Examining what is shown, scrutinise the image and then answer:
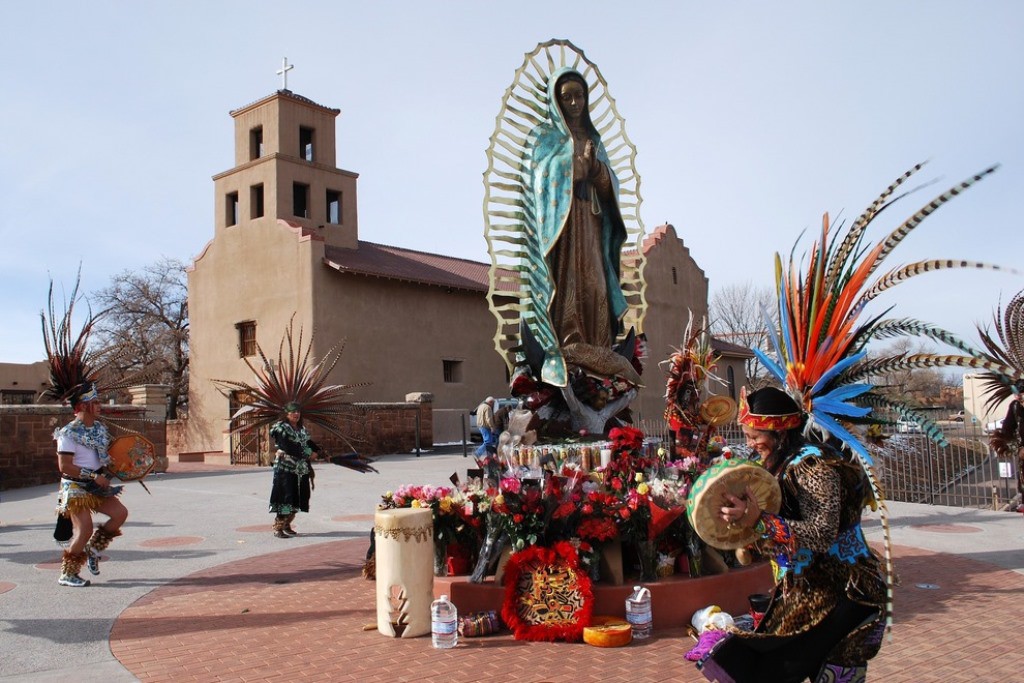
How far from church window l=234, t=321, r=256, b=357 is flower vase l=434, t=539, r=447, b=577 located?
24987mm

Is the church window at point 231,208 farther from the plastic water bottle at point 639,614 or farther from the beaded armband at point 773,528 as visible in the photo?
the beaded armband at point 773,528

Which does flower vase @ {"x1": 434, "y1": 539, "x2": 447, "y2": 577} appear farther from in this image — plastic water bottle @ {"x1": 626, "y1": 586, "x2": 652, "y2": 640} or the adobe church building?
the adobe church building

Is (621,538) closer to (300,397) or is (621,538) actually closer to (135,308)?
(300,397)

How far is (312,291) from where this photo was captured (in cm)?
2791

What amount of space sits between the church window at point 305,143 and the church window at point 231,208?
2982 mm

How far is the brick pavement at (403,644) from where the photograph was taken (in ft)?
17.8

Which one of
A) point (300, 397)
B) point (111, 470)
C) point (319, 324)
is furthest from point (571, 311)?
point (319, 324)

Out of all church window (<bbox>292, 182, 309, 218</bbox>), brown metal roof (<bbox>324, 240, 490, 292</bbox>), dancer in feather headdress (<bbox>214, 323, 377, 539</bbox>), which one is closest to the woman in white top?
dancer in feather headdress (<bbox>214, 323, 377, 539</bbox>)

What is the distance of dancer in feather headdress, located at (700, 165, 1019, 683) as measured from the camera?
3.66 meters

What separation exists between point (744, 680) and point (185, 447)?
31.5m

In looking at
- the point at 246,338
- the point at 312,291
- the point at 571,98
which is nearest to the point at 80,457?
the point at 571,98

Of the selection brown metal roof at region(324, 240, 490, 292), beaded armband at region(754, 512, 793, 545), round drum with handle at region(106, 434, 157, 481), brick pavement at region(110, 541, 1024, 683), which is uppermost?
brown metal roof at region(324, 240, 490, 292)

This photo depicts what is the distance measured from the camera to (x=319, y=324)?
27891 mm

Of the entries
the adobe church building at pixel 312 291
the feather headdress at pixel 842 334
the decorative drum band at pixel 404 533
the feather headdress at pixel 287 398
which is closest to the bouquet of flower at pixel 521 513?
the decorative drum band at pixel 404 533
